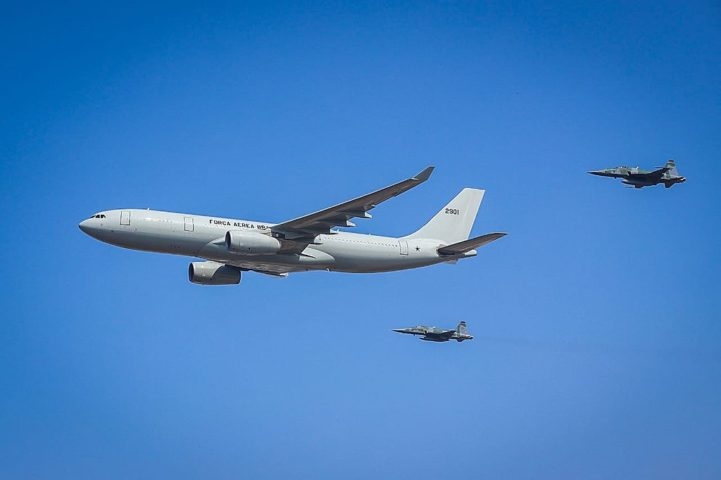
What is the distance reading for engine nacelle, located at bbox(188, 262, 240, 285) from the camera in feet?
184

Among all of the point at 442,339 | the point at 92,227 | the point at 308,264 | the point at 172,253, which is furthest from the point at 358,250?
the point at 442,339

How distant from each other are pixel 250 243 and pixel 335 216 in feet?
15.3

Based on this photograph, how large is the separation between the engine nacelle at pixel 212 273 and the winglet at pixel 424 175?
15.0 meters

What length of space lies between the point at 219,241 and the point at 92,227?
21.5ft

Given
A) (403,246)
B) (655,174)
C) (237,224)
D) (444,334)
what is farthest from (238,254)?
(444,334)

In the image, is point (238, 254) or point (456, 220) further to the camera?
point (456, 220)

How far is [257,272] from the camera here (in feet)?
188

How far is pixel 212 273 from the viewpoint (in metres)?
56.2

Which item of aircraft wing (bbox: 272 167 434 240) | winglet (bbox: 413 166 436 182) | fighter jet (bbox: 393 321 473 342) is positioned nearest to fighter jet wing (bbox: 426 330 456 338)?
fighter jet (bbox: 393 321 473 342)

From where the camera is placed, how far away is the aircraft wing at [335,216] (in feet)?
159

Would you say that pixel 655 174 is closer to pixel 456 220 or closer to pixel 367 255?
pixel 456 220

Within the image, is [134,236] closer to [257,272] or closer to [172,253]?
[172,253]

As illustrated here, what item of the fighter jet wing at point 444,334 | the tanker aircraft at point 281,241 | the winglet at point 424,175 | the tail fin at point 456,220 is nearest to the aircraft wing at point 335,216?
the tanker aircraft at point 281,241

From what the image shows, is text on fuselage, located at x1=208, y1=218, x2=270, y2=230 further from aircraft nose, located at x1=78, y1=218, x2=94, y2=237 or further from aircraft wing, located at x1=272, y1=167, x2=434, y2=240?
aircraft nose, located at x1=78, y1=218, x2=94, y2=237
